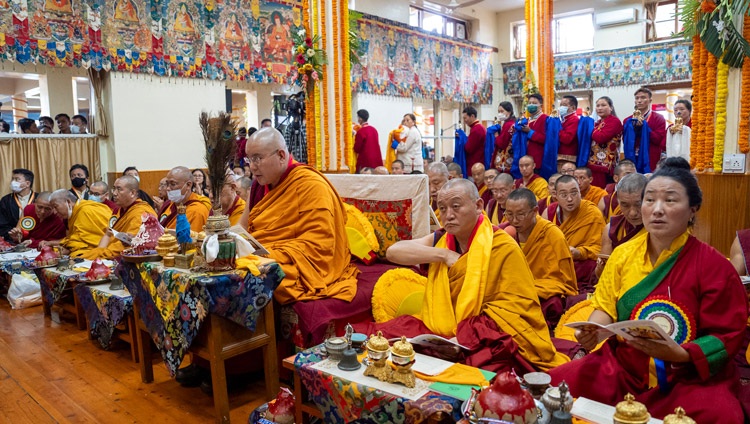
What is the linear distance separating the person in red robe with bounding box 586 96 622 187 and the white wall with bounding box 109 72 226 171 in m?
6.98

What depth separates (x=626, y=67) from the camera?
15.7m

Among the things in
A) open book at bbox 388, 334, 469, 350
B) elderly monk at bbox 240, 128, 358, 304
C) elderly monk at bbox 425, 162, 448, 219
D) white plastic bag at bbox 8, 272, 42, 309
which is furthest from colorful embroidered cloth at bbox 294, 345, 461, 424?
white plastic bag at bbox 8, 272, 42, 309

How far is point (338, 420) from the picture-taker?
232 cm

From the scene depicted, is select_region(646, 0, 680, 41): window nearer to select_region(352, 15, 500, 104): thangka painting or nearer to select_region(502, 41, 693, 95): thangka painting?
select_region(502, 41, 693, 95): thangka painting

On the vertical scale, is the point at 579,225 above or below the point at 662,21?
below

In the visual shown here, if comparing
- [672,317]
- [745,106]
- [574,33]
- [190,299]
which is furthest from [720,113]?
[574,33]

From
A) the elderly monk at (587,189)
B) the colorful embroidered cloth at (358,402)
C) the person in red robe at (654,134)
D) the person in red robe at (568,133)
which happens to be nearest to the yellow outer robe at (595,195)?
the elderly monk at (587,189)

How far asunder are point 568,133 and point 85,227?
5935mm

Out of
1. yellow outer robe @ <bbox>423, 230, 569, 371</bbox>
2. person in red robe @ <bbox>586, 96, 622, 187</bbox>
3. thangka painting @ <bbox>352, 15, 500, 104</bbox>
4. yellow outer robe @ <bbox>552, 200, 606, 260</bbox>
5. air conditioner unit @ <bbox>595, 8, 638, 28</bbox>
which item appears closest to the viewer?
yellow outer robe @ <bbox>423, 230, 569, 371</bbox>

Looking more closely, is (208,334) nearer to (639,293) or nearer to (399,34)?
(639,293)

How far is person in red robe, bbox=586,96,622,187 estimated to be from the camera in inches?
284

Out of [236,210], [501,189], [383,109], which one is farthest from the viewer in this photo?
[383,109]

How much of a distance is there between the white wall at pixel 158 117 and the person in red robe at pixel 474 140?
16.1 feet

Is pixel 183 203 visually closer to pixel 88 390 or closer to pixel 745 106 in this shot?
pixel 88 390
